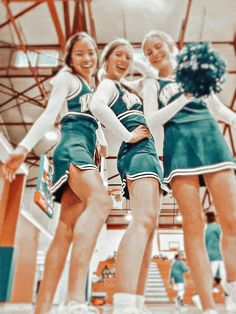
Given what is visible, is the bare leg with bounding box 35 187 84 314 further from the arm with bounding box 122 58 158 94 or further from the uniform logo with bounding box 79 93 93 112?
the arm with bounding box 122 58 158 94

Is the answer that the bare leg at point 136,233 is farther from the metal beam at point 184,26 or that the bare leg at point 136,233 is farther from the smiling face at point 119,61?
the metal beam at point 184,26

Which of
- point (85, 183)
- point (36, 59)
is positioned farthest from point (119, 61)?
point (36, 59)

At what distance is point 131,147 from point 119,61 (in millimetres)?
445

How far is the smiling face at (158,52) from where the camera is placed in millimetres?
1552

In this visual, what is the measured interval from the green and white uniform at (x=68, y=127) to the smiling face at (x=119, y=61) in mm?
130

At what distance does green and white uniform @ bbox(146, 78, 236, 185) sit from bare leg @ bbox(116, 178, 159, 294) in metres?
0.13

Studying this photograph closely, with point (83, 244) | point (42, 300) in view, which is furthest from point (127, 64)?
point (42, 300)

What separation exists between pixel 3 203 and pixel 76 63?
13.5 feet

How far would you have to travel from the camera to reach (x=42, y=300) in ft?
4.16

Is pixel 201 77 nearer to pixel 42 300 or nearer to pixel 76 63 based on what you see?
pixel 76 63

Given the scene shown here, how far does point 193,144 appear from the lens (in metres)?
1.33

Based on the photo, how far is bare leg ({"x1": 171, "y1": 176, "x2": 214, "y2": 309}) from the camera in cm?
118

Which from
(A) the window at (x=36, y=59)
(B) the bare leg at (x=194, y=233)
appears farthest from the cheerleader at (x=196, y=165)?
(A) the window at (x=36, y=59)

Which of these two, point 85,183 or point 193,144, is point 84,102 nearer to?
point 85,183
